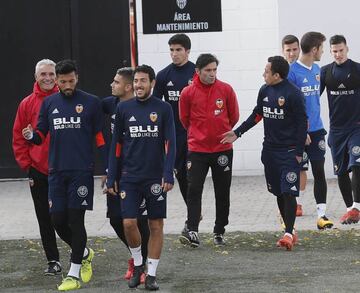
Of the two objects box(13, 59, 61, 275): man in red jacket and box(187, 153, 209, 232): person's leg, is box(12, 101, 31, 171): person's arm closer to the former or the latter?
box(13, 59, 61, 275): man in red jacket

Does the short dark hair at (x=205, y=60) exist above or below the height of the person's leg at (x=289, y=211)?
above

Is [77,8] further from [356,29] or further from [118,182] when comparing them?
[118,182]

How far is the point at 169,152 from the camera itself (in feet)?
33.0

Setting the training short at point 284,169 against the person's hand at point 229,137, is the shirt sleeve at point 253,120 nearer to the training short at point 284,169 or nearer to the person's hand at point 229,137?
the person's hand at point 229,137

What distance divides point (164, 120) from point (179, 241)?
2349mm

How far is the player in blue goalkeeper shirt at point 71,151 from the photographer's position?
1031cm

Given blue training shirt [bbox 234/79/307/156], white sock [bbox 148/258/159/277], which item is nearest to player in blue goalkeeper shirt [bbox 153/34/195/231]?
blue training shirt [bbox 234/79/307/156]

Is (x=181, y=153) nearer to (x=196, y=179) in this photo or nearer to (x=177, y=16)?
(x=196, y=179)

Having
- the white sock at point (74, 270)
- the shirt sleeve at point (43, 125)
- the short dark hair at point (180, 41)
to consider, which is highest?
the short dark hair at point (180, 41)

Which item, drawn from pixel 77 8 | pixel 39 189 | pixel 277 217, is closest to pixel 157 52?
pixel 77 8

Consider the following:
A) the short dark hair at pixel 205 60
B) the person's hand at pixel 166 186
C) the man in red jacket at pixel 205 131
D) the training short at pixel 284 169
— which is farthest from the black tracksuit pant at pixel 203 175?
the person's hand at pixel 166 186

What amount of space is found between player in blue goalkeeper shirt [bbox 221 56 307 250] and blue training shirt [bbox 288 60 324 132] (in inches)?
46.1

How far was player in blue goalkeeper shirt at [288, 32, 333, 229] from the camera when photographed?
13.0m

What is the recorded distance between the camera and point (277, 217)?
13.7 metres
